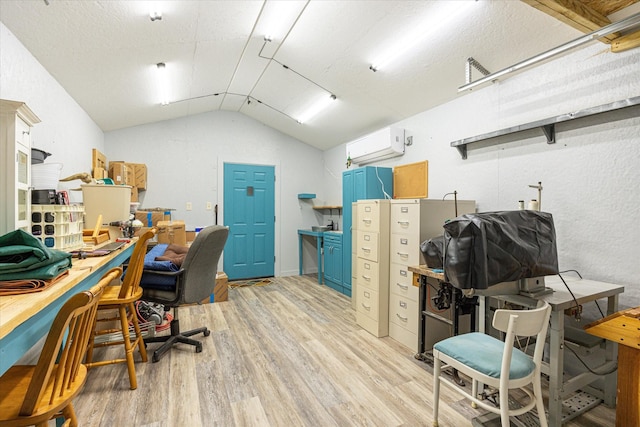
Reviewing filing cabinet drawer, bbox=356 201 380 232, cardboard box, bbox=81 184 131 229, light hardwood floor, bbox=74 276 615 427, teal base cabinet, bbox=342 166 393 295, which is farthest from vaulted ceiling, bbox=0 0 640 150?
light hardwood floor, bbox=74 276 615 427

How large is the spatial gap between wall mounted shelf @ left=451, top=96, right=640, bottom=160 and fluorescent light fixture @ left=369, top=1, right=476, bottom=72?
3.31 ft

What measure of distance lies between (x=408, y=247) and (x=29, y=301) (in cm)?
246

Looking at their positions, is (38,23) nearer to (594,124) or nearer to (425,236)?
(425,236)

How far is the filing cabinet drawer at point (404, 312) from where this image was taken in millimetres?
2586

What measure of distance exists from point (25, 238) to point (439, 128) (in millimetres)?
3405

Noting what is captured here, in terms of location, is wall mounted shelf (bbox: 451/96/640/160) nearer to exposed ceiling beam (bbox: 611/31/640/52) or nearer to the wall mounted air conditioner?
exposed ceiling beam (bbox: 611/31/640/52)

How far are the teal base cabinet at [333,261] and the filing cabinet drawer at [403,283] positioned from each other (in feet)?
4.92

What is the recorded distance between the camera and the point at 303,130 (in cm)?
510

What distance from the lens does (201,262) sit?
234cm

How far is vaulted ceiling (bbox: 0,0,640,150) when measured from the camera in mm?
1931

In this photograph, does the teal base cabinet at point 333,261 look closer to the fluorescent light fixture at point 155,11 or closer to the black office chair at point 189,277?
the black office chair at point 189,277

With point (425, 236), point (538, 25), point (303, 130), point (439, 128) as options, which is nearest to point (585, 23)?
point (538, 25)

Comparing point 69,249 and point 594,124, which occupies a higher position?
point 594,124

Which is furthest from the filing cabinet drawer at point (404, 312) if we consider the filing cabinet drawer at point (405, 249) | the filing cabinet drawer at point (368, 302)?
the filing cabinet drawer at point (405, 249)
